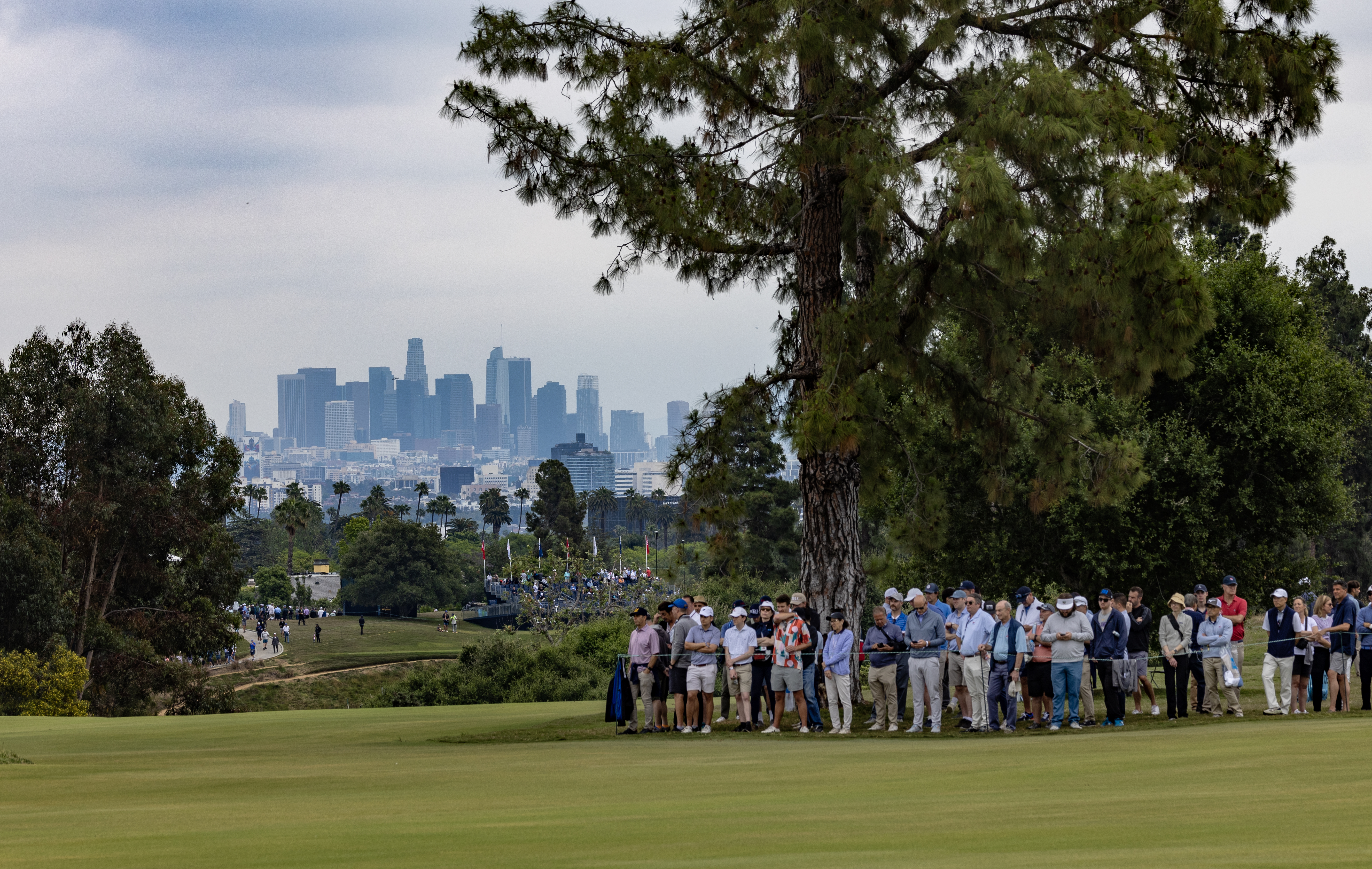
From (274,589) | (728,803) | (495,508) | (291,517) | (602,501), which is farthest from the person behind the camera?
(602,501)

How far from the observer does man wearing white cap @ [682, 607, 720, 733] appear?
16.0 metres

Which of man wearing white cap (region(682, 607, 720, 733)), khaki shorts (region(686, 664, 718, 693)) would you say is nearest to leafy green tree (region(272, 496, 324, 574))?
man wearing white cap (region(682, 607, 720, 733))

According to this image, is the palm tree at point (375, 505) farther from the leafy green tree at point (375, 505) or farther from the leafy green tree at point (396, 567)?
the leafy green tree at point (396, 567)

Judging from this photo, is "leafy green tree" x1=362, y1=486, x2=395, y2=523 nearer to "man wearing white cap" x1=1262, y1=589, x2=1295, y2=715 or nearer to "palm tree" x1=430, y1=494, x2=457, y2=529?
"palm tree" x1=430, y1=494, x2=457, y2=529

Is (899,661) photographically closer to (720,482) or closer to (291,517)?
(720,482)

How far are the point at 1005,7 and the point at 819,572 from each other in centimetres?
728

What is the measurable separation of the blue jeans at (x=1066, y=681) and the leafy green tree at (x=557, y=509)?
4066 inches

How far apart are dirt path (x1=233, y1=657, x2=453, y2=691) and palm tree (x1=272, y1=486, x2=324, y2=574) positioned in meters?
62.4

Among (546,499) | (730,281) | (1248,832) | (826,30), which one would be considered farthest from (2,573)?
(546,499)

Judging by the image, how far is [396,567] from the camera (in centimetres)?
11094

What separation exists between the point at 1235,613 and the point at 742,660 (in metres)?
6.11

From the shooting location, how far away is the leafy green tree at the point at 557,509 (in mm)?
118812

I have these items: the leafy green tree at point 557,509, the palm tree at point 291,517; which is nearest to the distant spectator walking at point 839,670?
the leafy green tree at point 557,509

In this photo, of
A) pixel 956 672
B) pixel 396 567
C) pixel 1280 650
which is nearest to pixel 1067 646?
pixel 956 672
